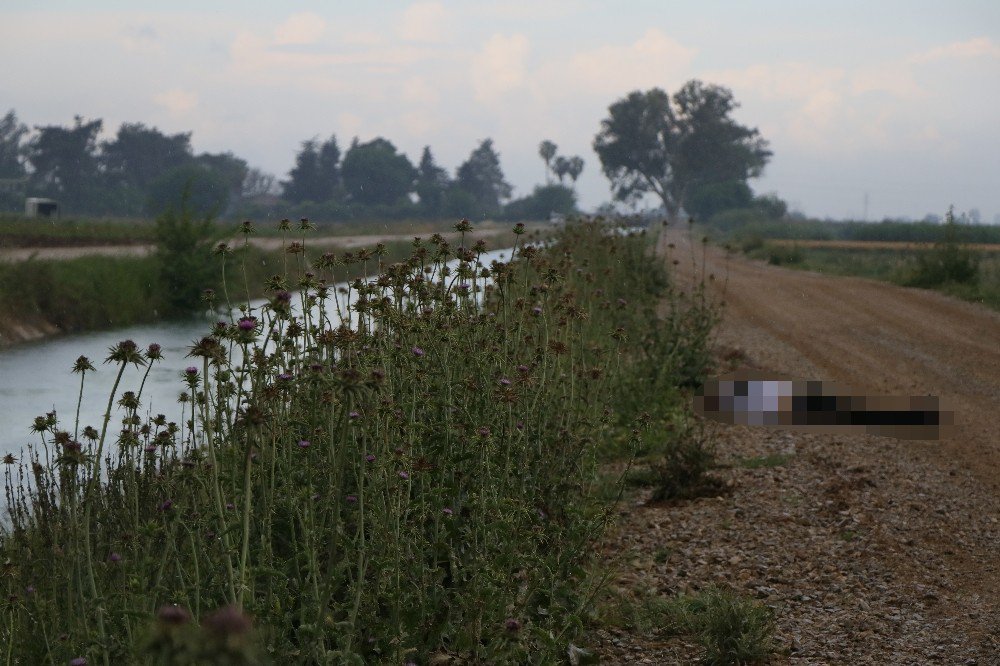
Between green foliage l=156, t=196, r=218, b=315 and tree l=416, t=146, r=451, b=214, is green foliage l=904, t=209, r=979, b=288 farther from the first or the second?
tree l=416, t=146, r=451, b=214

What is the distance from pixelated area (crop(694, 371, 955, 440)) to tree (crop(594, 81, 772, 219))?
305 ft

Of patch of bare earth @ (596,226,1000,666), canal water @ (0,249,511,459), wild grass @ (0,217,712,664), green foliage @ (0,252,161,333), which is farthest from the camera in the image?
green foliage @ (0,252,161,333)

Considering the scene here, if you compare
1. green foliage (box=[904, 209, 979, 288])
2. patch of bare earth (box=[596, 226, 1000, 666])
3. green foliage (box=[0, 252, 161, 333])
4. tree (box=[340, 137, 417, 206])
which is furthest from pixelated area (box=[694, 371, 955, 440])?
tree (box=[340, 137, 417, 206])

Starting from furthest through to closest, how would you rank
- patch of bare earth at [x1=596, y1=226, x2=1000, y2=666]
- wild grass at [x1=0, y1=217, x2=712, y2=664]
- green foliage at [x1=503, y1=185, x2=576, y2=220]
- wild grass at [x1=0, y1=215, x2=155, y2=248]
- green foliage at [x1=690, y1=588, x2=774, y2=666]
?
1. green foliage at [x1=503, y1=185, x2=576, y2=220]
2. wild grass at [x1=0, y1=215, x2=155, y2=248]
3. patch of bare earth at [x1=596, y1=226, x2=1000, y2=666]
4. green foliage at [x1=690, y1=588, x2=774, y2=666]
5. wild grass at [x1=0, y1=217, x2=712, y2=664]

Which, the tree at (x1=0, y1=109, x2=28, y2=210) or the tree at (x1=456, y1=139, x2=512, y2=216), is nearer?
the tree at (x1=0, y1=109, x2=28, y2=210)

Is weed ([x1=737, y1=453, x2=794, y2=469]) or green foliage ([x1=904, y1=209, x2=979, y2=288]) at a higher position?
green foliage ([x1=904, y1=209, x2=979, y2=288])

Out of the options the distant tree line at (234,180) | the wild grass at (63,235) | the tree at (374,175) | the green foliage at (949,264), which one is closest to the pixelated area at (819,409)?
the green foliage at (949,264)

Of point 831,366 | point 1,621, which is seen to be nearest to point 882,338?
point 831,366

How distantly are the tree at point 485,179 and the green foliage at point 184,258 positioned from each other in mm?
93847

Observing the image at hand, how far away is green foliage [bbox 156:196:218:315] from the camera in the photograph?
23.7 metres

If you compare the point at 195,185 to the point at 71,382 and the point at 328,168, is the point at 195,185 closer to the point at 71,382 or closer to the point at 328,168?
the point at 328,168

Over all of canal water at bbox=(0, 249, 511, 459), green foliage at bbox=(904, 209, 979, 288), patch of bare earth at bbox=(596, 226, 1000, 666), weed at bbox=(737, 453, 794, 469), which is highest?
green foliage at bbox=(904, 209, 979, 288)

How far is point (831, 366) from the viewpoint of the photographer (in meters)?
12.1

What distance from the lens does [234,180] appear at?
111125mm
